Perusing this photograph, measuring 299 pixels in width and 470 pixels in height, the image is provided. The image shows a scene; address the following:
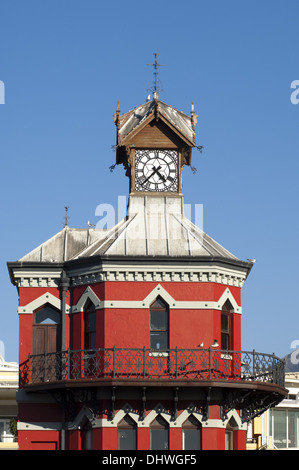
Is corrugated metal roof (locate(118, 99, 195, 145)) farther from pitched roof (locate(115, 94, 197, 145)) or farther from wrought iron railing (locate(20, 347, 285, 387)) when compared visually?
wrought iron railing (locate(20, 347, 285, 387))

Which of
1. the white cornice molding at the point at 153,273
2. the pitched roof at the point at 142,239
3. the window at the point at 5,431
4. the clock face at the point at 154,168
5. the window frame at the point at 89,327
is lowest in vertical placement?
the window at the point at 5,431

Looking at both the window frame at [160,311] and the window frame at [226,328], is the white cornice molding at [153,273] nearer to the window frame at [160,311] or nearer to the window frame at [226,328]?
the window frame at [160,311]

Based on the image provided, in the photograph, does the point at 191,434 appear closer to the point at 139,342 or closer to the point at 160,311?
the point at 139,342

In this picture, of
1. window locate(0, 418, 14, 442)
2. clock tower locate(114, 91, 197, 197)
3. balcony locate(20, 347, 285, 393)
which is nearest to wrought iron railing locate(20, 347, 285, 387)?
balcony locate(20, 347, 285, 393)

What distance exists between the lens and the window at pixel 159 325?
41.4 meters

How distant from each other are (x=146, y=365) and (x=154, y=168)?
27.2 feet

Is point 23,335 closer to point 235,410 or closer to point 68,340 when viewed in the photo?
point 68,340

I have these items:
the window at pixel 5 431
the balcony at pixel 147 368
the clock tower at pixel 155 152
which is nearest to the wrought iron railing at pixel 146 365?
the balcony at pixel 147 368

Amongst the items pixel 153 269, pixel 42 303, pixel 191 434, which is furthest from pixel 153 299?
pixel 191 434

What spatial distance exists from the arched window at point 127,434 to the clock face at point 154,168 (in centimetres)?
915

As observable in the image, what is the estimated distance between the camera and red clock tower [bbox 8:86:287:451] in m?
40.4

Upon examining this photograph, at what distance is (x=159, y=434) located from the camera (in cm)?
4056

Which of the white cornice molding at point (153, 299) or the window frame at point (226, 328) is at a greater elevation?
the white cornice molding at point (153, 299)

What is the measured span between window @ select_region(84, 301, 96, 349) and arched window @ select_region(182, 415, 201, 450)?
4.17m
